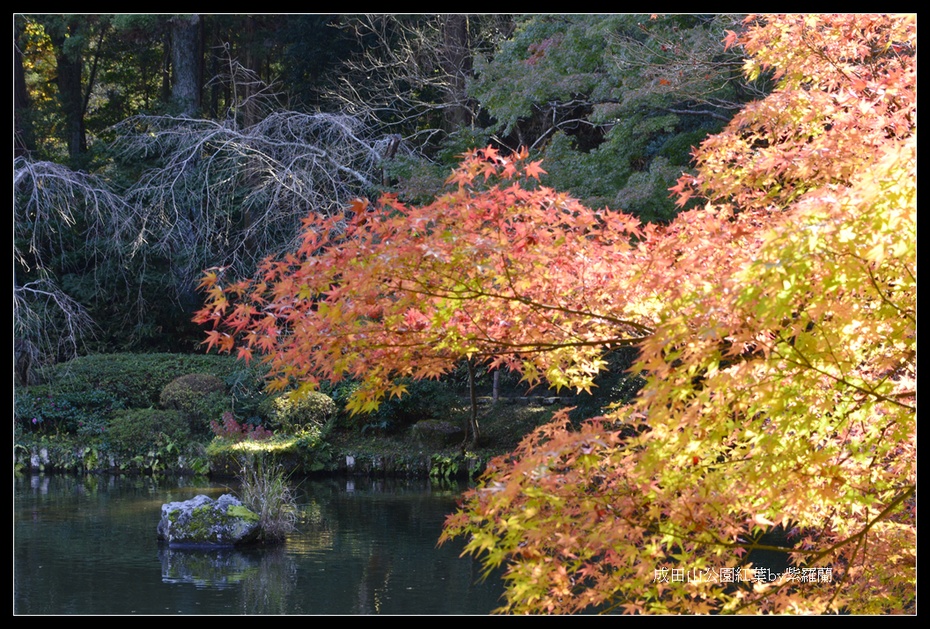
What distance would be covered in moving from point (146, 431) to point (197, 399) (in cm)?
78

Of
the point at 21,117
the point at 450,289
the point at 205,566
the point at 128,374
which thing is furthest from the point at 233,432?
the point at 450,289

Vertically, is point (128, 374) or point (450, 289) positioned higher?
point (450, 289)

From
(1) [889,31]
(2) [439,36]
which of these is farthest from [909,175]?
(2) [439,36]

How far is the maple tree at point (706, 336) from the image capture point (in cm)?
236

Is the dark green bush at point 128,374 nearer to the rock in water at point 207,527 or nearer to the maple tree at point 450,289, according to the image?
the rock in water at point 207,527

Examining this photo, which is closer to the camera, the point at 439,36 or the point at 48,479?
the point at 48,479

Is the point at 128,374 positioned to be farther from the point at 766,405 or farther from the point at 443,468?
the point at 766,405

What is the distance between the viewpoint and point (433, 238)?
117 inches

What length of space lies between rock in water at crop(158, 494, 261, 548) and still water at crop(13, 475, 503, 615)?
14 centimetres

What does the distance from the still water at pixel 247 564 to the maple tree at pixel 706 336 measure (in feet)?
7.31

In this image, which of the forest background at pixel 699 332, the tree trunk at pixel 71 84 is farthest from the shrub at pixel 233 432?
the tree trunk at pixel 71 84

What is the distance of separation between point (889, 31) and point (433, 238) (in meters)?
2.07

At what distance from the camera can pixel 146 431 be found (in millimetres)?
10227
